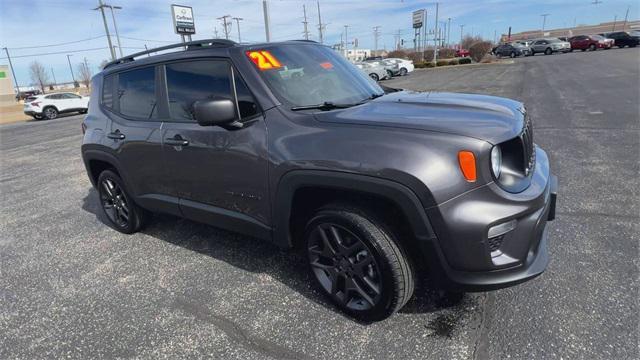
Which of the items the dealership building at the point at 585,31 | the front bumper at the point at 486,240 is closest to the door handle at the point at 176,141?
the front bumper at the point at 486,240

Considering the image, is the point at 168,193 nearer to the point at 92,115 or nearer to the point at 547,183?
the point at 92,115

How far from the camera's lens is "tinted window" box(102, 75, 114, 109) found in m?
3.99

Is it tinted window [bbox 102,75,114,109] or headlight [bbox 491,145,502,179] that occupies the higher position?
tinted window [bbox 102,75,114,109]

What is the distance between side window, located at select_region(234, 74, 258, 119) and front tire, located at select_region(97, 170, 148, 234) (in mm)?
1968

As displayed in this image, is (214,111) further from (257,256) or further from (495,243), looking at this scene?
(495,243)

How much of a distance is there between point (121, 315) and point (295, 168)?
1.70m

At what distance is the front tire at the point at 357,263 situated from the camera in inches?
89.4

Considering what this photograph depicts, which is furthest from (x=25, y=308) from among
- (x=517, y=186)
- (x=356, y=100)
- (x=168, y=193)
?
(x=517, y=186)

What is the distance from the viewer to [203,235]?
4012 mm

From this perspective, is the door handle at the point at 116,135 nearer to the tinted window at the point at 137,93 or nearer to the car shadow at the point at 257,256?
the tinted window at the point at 137,93

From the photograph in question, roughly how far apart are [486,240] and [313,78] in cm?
174

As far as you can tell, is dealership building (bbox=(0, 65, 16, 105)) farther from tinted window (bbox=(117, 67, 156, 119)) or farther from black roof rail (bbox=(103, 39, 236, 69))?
black roof rail (bbox=(103, 39, 236, 69))

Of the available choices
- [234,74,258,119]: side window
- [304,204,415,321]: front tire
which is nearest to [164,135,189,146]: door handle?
[234,74,258,119]: side window

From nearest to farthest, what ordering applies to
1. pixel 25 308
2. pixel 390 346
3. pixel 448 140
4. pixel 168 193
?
1. pixel 448 140
2. pixel 390 346
3. pixel 25 308
4. pixel 168 193
